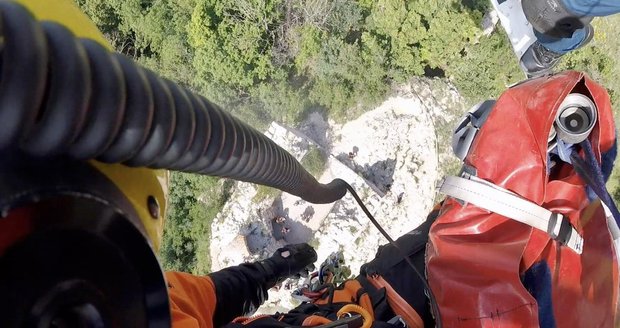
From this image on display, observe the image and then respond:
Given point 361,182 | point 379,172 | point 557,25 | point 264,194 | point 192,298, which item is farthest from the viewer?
point 264,194

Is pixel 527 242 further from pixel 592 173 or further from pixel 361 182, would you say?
pixel 361 182

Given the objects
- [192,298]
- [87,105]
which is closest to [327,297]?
[192,298]

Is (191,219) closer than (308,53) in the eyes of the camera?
No

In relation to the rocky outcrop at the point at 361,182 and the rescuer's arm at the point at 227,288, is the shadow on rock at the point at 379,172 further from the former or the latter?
the rescuer's arm at the point at 227,288

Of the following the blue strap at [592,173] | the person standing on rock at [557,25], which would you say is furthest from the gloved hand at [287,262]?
the person standing on rock at [557,25]

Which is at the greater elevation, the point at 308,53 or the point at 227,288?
the point at 227,288

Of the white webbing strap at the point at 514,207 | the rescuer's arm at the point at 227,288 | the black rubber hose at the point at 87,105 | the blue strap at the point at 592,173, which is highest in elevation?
the black rubber hose at the point at 87,105
